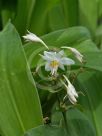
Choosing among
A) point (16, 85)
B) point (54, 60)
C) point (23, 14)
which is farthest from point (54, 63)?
point (23, 14)

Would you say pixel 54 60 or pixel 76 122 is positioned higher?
pixel 54 60

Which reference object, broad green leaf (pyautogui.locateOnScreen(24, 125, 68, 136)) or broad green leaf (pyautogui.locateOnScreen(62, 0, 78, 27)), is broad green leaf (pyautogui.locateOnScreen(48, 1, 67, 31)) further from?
broad green leaf (pyautogui.locateOnScreen(24, 125, 68, 136))

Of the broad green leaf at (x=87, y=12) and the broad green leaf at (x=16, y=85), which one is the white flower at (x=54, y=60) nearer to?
the broad green leaf at (x=16, y=85)

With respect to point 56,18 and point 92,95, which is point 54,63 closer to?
point 92,95

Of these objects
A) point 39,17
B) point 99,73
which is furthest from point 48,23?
point 99,73

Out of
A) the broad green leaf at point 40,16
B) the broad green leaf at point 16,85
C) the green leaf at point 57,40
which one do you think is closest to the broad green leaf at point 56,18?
the broad green leaf at point 40,16

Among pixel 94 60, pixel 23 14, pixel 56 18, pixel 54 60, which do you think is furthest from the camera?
pixel 56 18

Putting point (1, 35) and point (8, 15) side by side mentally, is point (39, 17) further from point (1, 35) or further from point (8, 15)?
point (1, 35)
